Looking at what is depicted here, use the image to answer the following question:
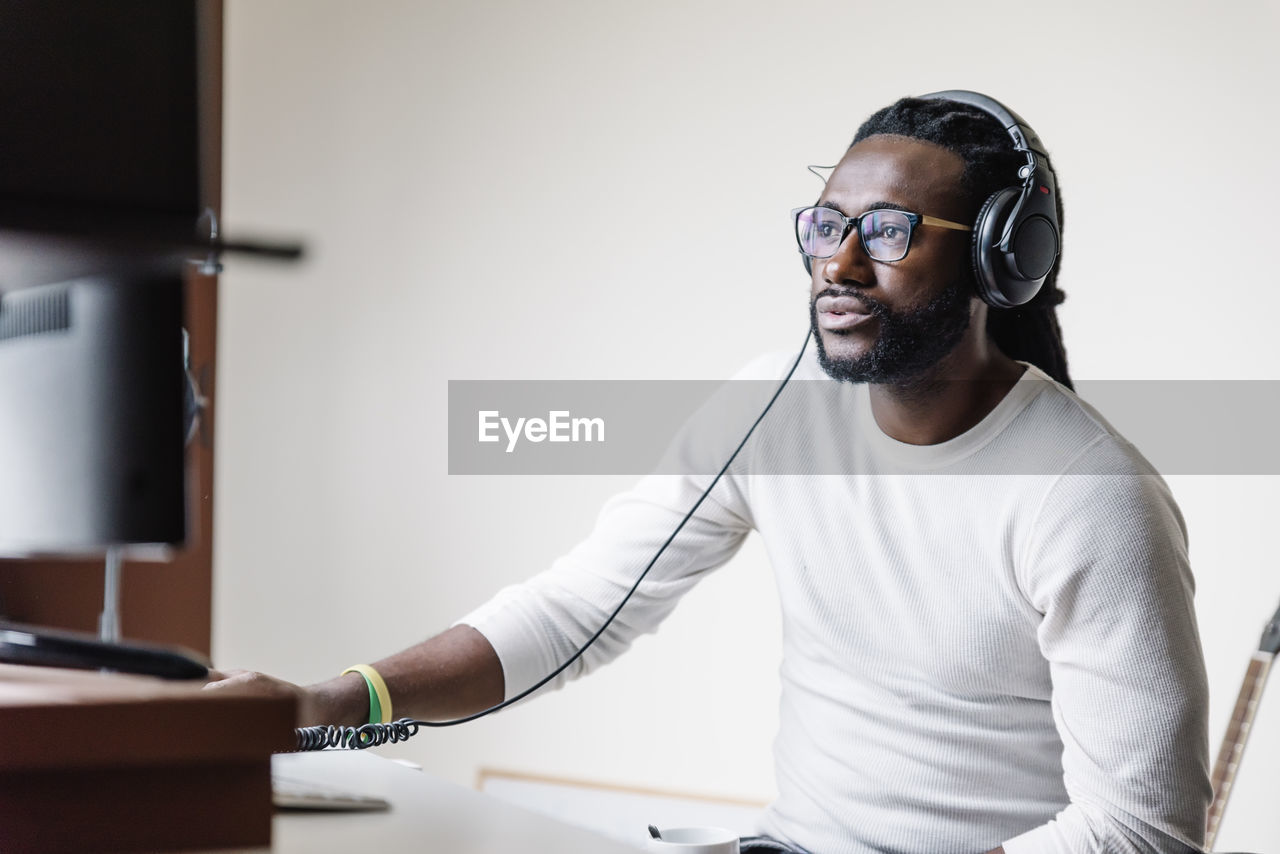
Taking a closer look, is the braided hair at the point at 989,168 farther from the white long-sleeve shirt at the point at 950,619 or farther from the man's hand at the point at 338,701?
the man's hand at the point at 338,701

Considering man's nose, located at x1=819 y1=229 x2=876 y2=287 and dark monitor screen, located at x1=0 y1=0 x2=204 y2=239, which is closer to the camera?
dark monitor screen, located at x1=0 y1=0 x2=204 y2=239

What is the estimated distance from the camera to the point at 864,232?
1.26m

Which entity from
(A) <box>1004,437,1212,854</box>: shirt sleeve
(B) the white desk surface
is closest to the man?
(A) <box>1004,437,1212,854</box>: shirt sleeve

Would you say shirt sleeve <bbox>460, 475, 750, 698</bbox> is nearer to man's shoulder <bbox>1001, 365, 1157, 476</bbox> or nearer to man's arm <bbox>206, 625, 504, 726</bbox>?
man's arm <bbox>206, 625, 504, 726</bbox>

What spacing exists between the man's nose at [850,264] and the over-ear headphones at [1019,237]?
0.12 m

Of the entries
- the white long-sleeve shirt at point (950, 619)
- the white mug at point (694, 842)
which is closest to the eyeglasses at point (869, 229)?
the white long-sleeve shirt at point (950, 619)

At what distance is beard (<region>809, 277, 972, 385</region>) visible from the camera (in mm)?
1248

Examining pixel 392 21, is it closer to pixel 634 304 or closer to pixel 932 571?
pixel 634 304

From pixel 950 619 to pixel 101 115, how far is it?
3.11 feet

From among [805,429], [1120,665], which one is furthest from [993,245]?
[1120,665]

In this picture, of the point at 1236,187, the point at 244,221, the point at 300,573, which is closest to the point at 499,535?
the point at 300,573

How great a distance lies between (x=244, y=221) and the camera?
261cm

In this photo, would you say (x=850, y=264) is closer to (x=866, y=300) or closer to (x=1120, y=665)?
(x=866, y=300)

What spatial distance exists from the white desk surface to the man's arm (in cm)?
28
